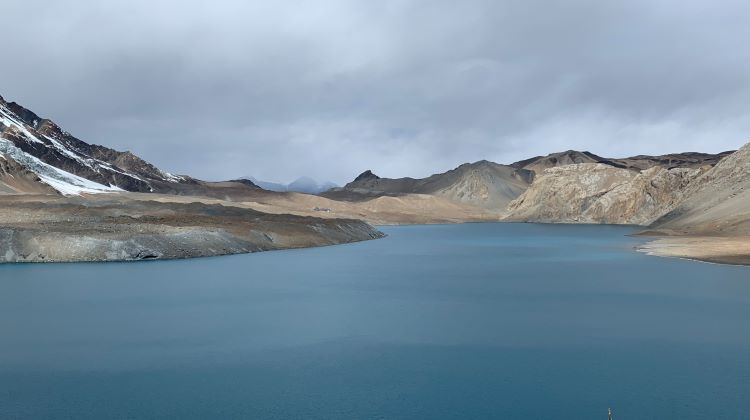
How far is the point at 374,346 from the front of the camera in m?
31.2

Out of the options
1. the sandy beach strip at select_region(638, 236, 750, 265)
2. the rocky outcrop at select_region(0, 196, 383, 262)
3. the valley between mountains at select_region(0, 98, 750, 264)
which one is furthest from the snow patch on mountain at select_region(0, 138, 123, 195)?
the sandy beach strip at select_region(638, 236, 750, 265)

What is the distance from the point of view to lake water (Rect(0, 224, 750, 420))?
73.5 feet

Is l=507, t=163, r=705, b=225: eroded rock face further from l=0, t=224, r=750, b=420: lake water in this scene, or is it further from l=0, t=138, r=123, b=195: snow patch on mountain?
l=0, t=138, r=123, b=195: snow patch on mountain

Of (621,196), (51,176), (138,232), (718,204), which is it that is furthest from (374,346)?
(51,176)

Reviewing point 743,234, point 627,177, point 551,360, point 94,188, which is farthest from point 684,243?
point 94,188

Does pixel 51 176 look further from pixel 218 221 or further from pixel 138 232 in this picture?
pixel 138 232

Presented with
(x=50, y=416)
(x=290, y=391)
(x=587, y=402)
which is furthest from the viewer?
(x=290, y=391)

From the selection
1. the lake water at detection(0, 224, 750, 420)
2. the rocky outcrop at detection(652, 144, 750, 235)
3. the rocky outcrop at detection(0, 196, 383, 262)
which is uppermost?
the rocky outcrop at detection(652, 144, 750, 235)

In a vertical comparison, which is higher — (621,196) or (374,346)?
(621,196)

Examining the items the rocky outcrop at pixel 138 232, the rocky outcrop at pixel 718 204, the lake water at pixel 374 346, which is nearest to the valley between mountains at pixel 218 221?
the rocky outcrop at pixel 138 232

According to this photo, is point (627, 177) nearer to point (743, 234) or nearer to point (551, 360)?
point (743, 234)

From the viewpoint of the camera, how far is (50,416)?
21.1 metres

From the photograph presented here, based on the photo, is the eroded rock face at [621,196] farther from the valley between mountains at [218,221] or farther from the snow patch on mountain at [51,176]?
the snow patch on mountain at [51,176]

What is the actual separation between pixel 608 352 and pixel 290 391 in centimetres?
1518
